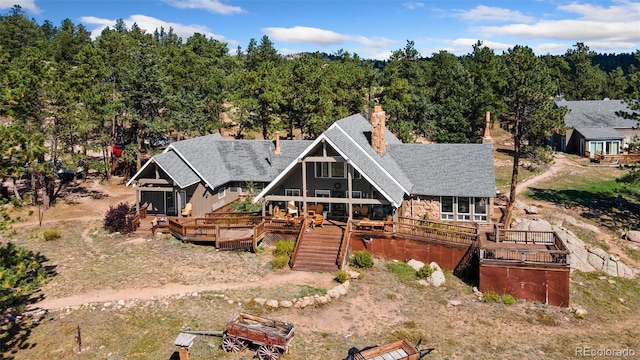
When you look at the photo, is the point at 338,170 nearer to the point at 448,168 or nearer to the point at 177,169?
the point at 448,168

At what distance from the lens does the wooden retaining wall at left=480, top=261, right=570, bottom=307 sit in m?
25.2

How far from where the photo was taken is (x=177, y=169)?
3441 cm

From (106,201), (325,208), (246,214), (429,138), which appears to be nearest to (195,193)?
(246,214)

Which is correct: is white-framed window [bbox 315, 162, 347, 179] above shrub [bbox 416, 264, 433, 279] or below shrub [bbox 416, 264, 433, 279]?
above

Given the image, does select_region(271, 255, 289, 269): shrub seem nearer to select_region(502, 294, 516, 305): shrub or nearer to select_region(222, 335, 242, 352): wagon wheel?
select_region(222, 335, 242, 352): wagon wheel

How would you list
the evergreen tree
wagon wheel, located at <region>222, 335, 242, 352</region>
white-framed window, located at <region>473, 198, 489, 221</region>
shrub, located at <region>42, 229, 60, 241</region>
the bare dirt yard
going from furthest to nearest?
1. the evergreen tree
2. shrub, located at <region>42, 229, 60, 241</region>
3. white-framed window, located at <region>473, 198, 489, 221</region>
4. the bare dirt yard
5. wagon wheel, located at <region>222, 335, 242, 352</region>

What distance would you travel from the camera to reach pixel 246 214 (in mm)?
33812

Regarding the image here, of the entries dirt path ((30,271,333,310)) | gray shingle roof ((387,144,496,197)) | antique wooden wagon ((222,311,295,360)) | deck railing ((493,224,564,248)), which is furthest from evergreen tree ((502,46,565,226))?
antique wooden wagon ((222,311,295,360))

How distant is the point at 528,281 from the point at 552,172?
37362mm

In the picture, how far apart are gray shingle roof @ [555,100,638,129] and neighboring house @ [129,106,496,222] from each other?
4593 cm

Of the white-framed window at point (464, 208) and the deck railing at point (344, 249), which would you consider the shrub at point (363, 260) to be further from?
the white-framed window at point (464, 208)

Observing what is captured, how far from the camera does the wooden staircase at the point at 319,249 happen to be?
2775 cm

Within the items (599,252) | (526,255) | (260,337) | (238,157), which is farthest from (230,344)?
(599,252)

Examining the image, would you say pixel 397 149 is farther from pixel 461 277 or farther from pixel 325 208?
pixel 461 277
